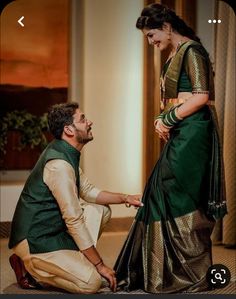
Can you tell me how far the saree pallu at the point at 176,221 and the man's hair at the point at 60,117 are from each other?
0.67 ft

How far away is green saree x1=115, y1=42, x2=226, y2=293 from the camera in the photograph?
108cm

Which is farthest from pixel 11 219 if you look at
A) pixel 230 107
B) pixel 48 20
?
pixel 230 107

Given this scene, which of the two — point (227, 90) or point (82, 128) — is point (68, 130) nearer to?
point (82, 128)

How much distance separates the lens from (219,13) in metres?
1.11

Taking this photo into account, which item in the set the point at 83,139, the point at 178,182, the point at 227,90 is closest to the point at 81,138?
the point at 83,139

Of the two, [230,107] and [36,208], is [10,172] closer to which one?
[36,208]

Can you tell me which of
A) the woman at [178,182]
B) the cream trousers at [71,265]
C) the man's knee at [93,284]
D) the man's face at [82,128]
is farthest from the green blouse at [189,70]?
the man's knee at [93,284]

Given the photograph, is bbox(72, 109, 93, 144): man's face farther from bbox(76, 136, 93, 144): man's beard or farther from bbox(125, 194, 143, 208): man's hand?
bbox(125, 194, 143, 208): man's hand

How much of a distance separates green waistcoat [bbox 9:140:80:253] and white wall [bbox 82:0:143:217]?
7cm

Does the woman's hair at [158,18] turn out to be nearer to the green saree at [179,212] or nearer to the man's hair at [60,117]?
the green saree at [179,212]

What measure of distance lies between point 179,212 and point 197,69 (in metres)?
0.30

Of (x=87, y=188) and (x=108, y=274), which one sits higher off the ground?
(x=87, y=188)

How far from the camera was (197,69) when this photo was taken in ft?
3.49

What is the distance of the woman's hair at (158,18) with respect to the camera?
1064mm
